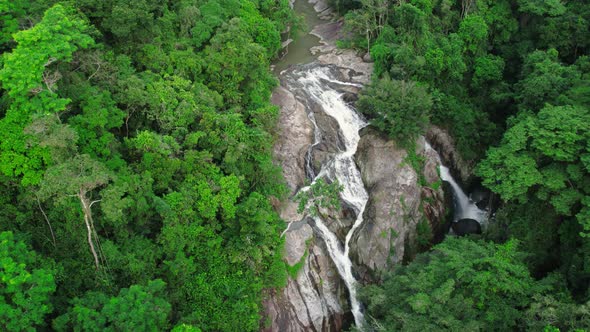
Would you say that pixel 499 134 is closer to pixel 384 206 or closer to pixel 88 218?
pixel 384 206

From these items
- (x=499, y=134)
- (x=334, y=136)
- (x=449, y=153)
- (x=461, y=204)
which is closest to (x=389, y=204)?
(x=334, y=136)

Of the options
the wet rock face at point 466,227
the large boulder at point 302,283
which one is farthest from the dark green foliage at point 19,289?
the wet rock face at point 466,227

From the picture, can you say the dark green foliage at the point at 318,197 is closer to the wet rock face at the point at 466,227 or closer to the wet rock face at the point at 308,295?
the wet rock face at the point at 308,295

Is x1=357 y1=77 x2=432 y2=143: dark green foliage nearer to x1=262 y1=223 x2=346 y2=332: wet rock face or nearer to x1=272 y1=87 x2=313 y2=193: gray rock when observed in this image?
x1=272 y1=87 x2=313 y2=193: gray rock

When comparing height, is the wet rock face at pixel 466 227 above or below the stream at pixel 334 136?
below

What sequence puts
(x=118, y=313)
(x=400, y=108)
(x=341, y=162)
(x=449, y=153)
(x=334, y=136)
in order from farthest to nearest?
(x=449, y=153), (x=334, y=136), (x=341, y=162), (x=400, y=108), (x=118, y=313)

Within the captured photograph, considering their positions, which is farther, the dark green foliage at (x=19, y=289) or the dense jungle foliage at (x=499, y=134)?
the dense jungle foliage at (x=499, y=134)

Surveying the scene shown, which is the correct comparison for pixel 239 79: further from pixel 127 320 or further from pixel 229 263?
pixel 127 320
